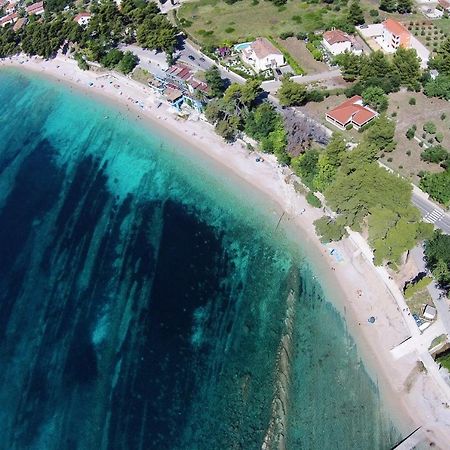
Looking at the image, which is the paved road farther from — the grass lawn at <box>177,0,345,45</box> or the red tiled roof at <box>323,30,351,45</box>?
the grass lawn at <box>177,0,345,45</box>

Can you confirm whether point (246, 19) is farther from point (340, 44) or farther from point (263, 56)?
point (340, 44)

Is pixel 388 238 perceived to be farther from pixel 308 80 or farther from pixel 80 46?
pixel 80 46

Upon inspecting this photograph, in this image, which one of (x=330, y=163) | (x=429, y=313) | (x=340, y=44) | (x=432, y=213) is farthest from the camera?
(x=340, y=44)

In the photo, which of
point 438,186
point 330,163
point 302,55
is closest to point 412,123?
point 438,186

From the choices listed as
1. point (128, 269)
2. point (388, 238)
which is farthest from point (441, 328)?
point (128, 269)

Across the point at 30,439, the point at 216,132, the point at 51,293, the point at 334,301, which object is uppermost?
the point at 216,132

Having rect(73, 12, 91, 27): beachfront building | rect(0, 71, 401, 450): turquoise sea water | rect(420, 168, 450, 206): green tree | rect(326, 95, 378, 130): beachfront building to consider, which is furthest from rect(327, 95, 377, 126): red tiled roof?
rect(73, 12, 91, 27): beachfront building
